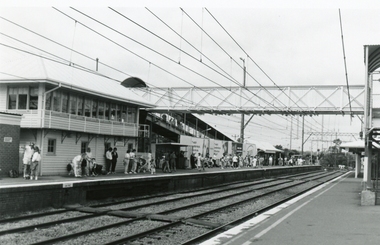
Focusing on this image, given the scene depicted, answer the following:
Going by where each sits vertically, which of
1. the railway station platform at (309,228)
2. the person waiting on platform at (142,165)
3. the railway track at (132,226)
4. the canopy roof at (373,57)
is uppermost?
the canopy roof at (373,57)

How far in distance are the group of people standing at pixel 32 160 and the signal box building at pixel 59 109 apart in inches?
101

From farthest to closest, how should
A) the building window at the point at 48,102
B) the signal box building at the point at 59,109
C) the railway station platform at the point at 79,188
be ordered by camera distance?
the building window at the point at 48,102
the signal box building at the point at 59,109
the railway station platform at the point at 79,188

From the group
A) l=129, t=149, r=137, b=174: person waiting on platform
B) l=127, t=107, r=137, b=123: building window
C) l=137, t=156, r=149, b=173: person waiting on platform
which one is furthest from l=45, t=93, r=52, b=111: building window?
l=127, t=107, r=137, b=123: building window

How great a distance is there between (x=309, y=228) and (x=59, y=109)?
54.3ft

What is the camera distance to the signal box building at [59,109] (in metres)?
21.8

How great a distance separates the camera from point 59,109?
2333cm

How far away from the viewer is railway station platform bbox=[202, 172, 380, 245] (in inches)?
343

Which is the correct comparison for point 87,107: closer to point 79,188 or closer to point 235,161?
point 79,188

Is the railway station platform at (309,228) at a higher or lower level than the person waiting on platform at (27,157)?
lower

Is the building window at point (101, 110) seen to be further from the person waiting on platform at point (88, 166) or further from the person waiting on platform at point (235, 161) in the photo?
the person waiting on platform at point (235, 161)

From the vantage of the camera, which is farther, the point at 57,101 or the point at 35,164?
the point at 57,101

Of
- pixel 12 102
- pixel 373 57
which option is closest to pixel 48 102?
pixel 12 102

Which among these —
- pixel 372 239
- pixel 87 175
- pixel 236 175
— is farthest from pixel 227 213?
pixel 236 175

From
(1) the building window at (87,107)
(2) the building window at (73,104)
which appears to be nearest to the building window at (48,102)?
(2) the building window at (73,104)
